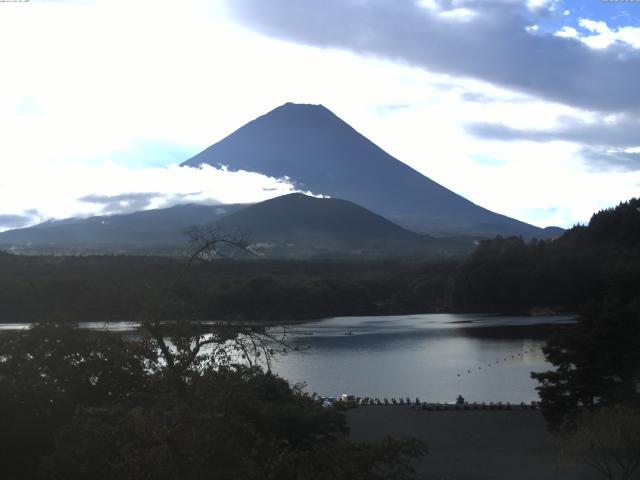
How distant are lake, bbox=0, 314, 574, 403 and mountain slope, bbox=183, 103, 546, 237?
103 m

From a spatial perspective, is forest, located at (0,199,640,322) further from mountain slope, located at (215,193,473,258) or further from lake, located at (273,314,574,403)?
mountain slope, located at (215,193,473,258)

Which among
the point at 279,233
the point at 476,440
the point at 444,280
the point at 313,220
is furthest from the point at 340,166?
the point at 476,440

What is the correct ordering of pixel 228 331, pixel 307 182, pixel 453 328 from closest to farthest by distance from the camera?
pixel 228 331, pixel 453 328, pixel 307 182

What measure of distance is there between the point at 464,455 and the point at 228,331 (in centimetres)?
866

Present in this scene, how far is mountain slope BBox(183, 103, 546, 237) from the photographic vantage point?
14725 cm

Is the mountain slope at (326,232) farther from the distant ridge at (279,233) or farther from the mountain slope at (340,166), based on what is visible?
the mountain slope at (340,166)

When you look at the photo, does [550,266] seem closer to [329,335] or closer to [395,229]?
[329,335]

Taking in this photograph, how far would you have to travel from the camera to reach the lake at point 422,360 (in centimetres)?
2098

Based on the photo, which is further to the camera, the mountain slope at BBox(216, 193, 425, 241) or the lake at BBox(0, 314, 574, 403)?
the mountain slope at BBox(216, 193, 425, 241)

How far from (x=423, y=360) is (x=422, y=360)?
4 cm

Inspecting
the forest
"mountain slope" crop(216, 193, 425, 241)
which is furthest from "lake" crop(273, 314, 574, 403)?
"mountain slope" crop(216, 193, 425, 241)

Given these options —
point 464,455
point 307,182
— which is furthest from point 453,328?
point 307,182

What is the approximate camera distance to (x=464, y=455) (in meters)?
12.9

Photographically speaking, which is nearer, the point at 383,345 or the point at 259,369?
the point at 259,369
